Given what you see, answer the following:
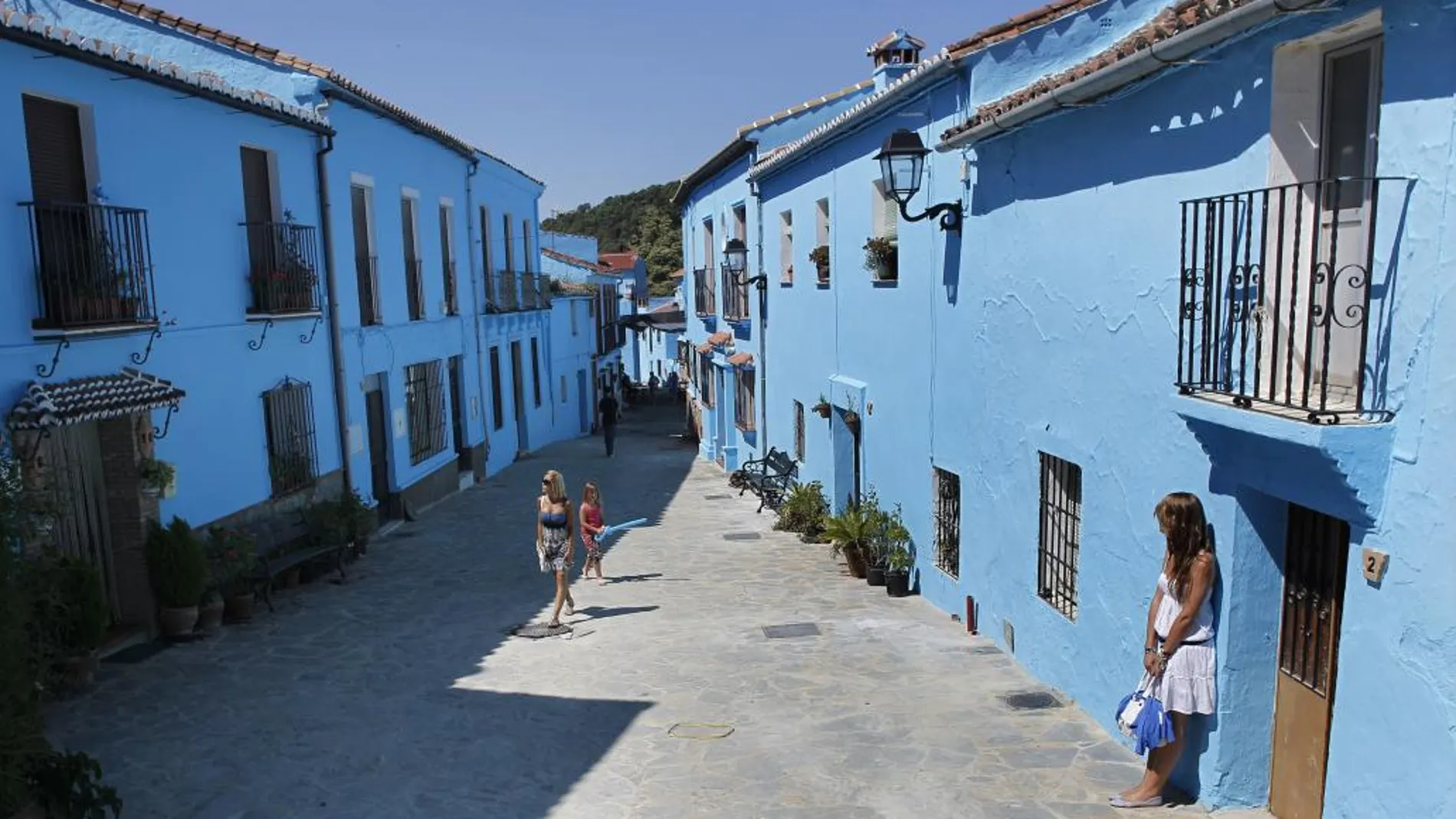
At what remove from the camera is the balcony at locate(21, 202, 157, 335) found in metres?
8.75

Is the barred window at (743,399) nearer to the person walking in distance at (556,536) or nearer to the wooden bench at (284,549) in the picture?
the wooden bench at (284,549)

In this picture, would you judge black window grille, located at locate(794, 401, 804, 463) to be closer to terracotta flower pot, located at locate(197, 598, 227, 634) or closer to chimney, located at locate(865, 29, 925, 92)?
chimney, located at locate(865, 29, 925, 92)

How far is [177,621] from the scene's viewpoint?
10.3 metres

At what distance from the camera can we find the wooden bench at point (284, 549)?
11.7m

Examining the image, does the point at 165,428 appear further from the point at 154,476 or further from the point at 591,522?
the point at 591,522

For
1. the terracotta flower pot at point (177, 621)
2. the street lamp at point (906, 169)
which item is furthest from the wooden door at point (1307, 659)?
the terracotta flower pot at point (177, 621)

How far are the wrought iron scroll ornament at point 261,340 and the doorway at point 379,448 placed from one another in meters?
3.92

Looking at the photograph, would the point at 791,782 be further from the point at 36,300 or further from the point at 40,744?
the point at 36,300

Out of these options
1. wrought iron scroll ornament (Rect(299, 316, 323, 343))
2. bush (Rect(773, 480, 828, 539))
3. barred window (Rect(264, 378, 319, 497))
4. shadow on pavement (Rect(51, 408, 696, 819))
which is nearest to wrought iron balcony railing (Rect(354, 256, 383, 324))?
wrought iron scroll ornament (Rect(299, 316, 323, 343))

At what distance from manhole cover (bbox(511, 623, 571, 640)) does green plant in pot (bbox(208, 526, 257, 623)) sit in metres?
3.10

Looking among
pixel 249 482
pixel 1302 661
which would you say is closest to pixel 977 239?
pixel 1302 661

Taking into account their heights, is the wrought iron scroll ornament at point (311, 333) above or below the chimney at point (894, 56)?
below

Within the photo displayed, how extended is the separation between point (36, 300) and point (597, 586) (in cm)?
693

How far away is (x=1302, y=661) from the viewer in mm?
5785
